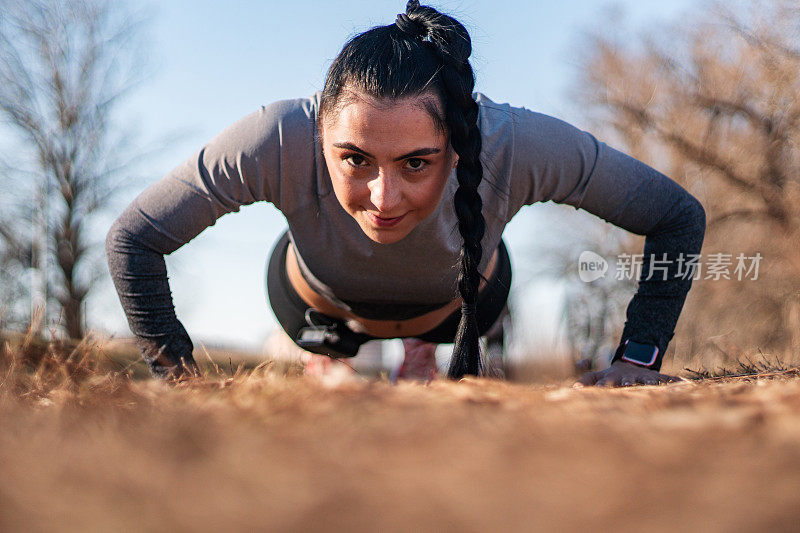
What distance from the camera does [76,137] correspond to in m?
10.1

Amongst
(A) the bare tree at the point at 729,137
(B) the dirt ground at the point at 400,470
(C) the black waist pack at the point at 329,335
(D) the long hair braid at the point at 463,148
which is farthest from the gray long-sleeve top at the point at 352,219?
(A) the bare tree at the point at 729,137

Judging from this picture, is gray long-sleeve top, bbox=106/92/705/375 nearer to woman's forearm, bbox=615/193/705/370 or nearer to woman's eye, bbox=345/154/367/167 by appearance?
woman's forearm, bbox=615/193/705/370

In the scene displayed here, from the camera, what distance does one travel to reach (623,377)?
1.88 meters

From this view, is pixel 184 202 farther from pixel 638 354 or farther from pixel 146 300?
pixel 638 354

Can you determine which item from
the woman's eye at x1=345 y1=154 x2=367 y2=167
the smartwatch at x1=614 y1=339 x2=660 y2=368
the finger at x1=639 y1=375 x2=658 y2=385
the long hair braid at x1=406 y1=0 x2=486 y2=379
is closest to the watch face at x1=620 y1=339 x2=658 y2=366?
the smartwatch at x1=614 y1=339 x2=660 y2=368

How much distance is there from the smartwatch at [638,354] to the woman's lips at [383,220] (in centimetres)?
87

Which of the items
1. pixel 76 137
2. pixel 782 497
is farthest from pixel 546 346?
pixel 76 137

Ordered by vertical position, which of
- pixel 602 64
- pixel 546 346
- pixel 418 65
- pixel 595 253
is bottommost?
pixel 546 346

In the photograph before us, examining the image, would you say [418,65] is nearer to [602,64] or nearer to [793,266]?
[793,266]

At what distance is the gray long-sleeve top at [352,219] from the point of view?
197 centimetres

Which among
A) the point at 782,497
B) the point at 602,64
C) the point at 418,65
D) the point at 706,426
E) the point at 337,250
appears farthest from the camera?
the point at 602,64

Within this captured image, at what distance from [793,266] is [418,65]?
7.71 metres

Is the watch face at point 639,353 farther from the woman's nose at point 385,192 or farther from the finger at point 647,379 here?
the woman's nose at point 385,192

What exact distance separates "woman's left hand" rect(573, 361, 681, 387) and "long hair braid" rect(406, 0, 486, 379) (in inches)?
13.9
